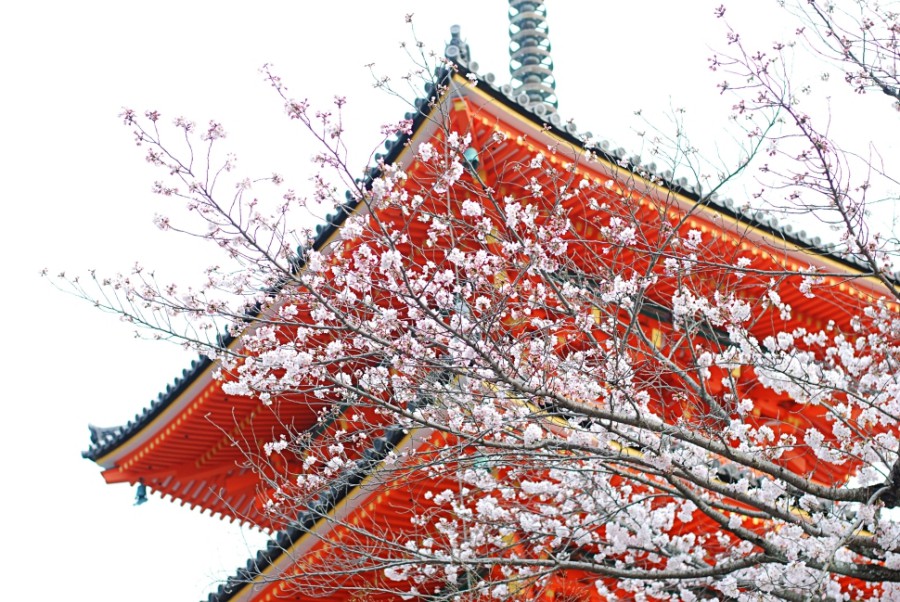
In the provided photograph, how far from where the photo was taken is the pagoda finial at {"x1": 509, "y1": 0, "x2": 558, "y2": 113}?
18.0m

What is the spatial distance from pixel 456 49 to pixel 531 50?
1159 centimetres

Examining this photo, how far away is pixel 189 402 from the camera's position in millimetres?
10352

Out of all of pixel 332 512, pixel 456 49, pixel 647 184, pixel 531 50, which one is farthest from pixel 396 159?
pixel 531 50

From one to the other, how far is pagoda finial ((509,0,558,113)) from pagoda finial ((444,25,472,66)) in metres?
10.7

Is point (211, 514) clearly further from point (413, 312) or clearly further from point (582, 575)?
point (413, 312)

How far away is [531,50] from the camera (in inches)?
715

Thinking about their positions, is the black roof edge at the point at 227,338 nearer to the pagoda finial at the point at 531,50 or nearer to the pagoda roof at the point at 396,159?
the pagoda roof at the point at 396,159

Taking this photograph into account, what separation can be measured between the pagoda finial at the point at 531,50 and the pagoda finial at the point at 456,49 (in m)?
10.7

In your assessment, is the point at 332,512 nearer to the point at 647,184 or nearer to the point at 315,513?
the point at 315,513

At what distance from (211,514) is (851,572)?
9.88 meters

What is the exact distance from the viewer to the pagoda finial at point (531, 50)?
1802 cm

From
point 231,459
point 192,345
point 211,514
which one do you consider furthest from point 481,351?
point 211,514

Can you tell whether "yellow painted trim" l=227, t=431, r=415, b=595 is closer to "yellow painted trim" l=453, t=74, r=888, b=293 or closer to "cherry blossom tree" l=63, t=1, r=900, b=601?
"cherry blossom tree" l=63, t=1, r=900, b=601

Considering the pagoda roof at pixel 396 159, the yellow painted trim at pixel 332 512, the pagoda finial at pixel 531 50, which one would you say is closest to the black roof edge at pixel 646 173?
the pagoda roof at pixel 396 159
